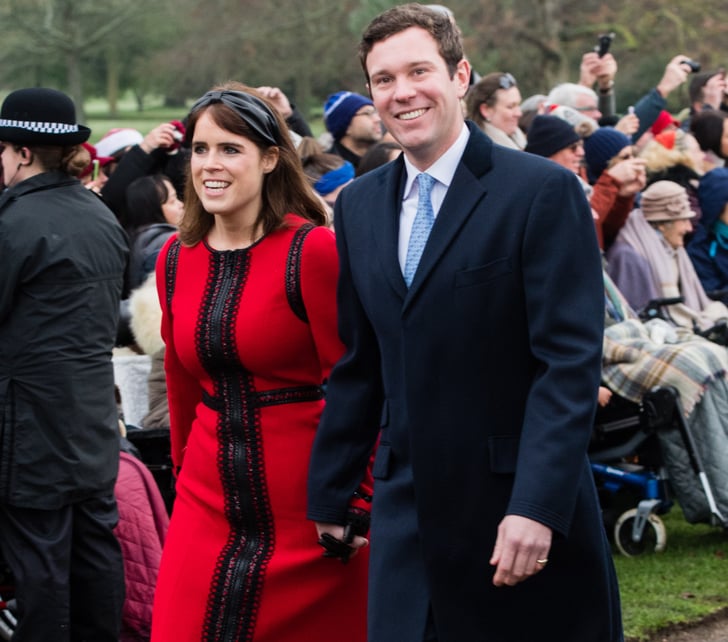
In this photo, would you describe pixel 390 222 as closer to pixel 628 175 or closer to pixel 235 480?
pixel 235 480

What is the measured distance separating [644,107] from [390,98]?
27.4 feet

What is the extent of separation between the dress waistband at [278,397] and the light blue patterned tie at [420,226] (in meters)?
0.90

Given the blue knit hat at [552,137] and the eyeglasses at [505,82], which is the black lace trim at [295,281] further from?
the eyeglasses at [505,82]

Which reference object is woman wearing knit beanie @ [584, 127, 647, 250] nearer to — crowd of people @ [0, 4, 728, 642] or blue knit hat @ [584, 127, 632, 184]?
blue knit hat @ [584, 127, 632, 184]

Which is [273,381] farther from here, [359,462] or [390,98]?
[390,98]

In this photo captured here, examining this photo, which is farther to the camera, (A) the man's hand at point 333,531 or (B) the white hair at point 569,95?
(B) the white hair at point 569,95

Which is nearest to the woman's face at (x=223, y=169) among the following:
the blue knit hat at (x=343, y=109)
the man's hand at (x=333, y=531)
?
the man's hand at (x=333, y=531)

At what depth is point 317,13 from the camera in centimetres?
2848

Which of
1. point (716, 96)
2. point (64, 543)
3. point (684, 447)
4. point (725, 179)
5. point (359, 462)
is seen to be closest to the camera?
point (359, 462)

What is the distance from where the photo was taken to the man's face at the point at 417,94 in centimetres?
327

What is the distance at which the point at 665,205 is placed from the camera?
8.82 metres

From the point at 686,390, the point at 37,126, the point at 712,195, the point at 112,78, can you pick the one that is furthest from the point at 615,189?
the point at 112,78

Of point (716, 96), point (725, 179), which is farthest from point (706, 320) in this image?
point (716, 96)

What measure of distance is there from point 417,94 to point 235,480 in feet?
4.51
